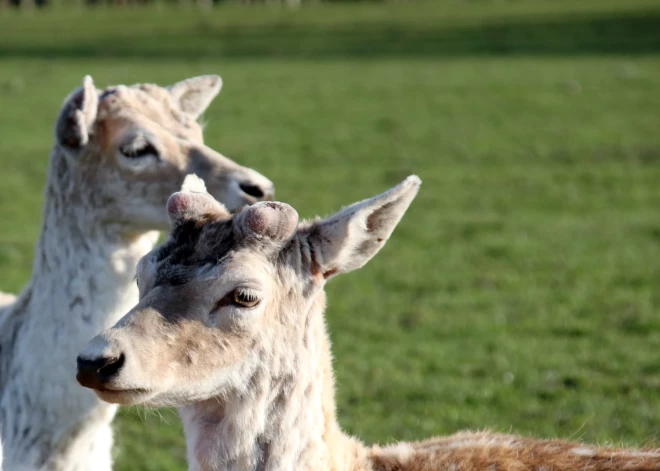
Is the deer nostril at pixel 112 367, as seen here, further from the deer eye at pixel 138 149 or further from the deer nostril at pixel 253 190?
the deer eye at pixel 138 149

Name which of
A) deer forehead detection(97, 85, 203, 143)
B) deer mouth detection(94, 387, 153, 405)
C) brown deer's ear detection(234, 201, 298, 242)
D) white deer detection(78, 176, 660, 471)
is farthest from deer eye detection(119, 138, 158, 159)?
deer mouth detection(94, 387, 153, 405)

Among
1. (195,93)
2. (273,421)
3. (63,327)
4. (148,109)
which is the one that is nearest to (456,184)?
(195,93)

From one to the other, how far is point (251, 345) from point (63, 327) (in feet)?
5.45

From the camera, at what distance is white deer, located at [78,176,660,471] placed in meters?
3.21

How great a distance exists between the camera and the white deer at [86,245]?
15.2 feet

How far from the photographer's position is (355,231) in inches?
137

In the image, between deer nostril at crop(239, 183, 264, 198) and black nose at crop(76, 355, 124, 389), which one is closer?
black nose at crop(76, 355, 124, 389)

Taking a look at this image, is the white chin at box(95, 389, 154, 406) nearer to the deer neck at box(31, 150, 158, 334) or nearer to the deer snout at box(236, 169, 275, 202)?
the deer neck at box(31, 150, 158, 334)

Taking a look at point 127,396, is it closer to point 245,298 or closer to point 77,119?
point 245,298

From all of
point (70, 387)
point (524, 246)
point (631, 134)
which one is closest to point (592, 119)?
point (631, 134)

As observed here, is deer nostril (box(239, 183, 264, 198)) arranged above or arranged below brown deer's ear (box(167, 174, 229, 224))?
below

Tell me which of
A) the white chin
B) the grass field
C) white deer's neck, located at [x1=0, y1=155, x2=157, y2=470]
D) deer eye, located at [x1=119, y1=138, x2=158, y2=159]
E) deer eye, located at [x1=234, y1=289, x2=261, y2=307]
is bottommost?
the grass field

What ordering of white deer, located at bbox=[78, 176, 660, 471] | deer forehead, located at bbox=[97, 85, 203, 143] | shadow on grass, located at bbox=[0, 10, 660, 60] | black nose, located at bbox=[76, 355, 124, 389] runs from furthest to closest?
shadow on grass, located at bbox=[0, 10, 660, 60] < deer forehead, located at bbox=[97, 85, 203, 143] < white deer, located at bbox=[78, 176, 660, 471] < black nose, located at bbox=[76, 355, 124, 389]

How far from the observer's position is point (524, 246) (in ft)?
37.4
